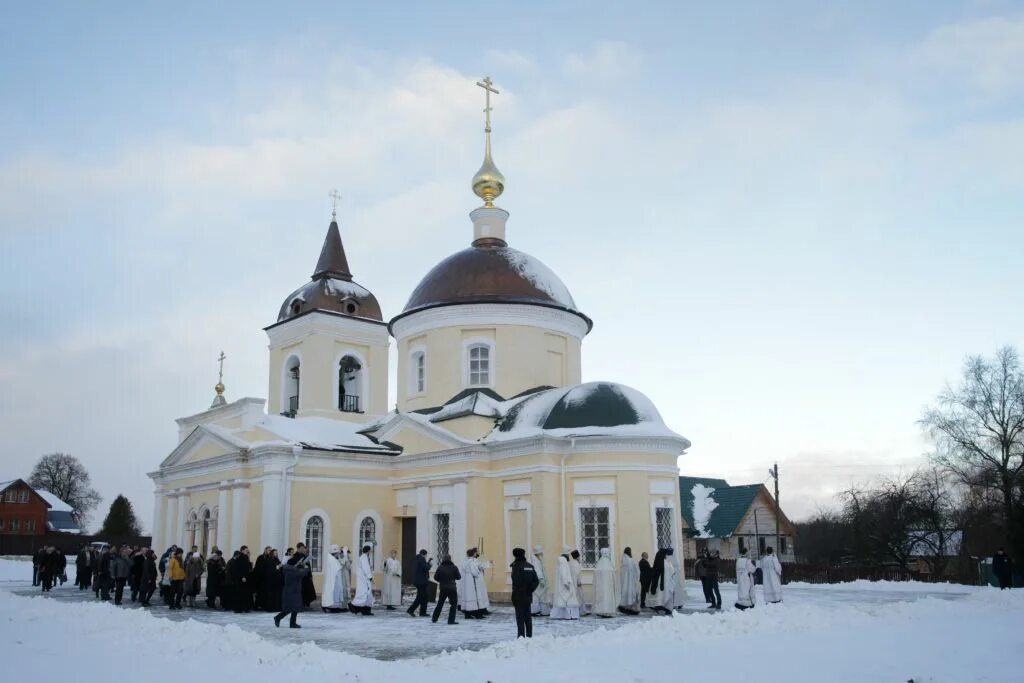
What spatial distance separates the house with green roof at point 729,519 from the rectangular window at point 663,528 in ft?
63.8

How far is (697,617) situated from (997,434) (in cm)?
2869

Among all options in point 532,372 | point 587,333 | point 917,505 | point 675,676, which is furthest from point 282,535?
point 917,505

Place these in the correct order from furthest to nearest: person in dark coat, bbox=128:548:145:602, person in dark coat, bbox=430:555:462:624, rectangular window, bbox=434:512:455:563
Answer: rectangular window, bbox=434:512:455:563, person in dark coat, bbox=128:548:145:602, person in dark coat, bbox=430:555:462:624

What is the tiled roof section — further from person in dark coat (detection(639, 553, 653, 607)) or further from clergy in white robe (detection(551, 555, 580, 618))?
clergy in white robe (detection(551, 555, 580, 618))

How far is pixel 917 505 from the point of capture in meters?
34.0

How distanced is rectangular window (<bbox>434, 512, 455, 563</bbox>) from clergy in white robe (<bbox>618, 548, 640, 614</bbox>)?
5982 mm

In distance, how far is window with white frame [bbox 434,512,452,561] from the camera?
945 inches

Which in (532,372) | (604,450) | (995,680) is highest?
(532,372)

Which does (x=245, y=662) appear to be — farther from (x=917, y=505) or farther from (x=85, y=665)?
(x=917, y=505)

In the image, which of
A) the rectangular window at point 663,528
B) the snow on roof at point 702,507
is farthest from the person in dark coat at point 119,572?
the snow on roof at point 702,507

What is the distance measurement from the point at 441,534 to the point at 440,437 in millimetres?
2596

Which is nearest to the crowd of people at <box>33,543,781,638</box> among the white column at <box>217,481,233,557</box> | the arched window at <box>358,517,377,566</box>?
the white column at <box>217,481,233,557</box>

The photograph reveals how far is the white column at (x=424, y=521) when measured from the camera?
24188mm

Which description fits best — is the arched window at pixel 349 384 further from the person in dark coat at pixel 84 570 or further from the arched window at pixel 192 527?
the person in dark coat at pixel 84 570
